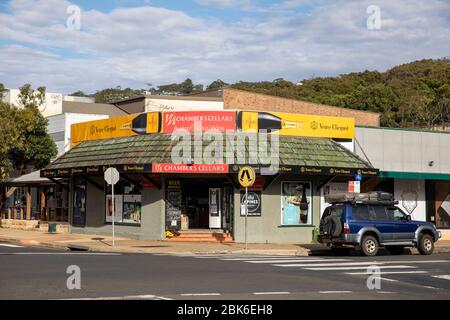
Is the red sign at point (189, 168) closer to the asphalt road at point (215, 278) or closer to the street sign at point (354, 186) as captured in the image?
the street sign at point (354, 186)

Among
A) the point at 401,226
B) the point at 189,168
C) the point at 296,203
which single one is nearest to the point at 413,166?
the point at 296,203

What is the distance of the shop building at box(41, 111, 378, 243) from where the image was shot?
26609 mm

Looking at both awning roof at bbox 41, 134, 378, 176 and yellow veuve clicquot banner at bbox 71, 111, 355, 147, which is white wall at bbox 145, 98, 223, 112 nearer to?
yellow veuve clicquot banner at bbox 71, 111, 355, 147

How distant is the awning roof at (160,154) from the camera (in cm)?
2678

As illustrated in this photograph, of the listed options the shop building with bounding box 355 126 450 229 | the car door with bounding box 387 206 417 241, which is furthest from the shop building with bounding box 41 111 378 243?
the car door with bounding box 387 206 417 241

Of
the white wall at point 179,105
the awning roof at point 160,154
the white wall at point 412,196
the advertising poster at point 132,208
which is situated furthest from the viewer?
the white wall at point 179,105

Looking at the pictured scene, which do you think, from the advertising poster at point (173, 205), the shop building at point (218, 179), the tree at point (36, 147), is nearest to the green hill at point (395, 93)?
the tree at point (36, 147)

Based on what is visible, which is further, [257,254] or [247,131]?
[247,131]

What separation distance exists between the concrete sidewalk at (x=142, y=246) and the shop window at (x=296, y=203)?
2.04 m

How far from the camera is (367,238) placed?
22.4 metres
